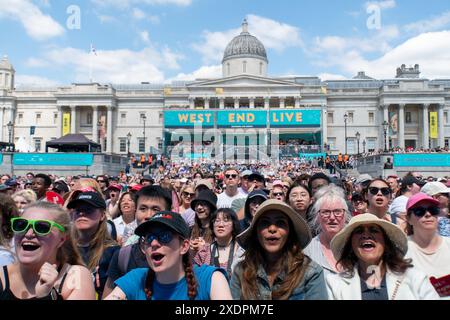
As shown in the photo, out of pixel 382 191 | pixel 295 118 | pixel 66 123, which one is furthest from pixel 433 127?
pixel 382 191

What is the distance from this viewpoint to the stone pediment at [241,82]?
6681 centimetres

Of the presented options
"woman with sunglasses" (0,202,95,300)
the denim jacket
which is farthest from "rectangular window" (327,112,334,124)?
"woman with sunglasses" (0,202,95,300)

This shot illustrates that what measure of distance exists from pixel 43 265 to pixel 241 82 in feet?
A: 216

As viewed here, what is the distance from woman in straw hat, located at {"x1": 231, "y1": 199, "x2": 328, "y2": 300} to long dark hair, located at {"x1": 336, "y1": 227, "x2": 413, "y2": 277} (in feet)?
0.99

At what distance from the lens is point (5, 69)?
262 feet

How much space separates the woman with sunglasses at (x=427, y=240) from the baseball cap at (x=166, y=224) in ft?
7.98

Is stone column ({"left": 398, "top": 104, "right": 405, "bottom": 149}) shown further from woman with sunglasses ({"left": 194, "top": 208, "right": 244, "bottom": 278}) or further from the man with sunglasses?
woman with sunglasses ({"left": 194, "top": 208, "right": 244, "bottom": 278})

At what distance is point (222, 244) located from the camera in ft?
16.2

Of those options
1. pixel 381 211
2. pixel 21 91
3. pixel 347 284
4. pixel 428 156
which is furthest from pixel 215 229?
pixel 21 91

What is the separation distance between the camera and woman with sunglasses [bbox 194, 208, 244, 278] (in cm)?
469

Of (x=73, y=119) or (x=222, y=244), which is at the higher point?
(x=73, y=119)

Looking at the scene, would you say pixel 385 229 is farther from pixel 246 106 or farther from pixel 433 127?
pixel 433 127

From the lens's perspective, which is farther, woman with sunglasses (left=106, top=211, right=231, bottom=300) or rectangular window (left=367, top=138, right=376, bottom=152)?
rectangular window (left=367, top=138, right=376, bottom=152)

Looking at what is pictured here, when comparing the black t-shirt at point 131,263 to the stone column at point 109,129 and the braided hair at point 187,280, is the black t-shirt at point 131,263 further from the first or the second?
the stone column at point 109,129
